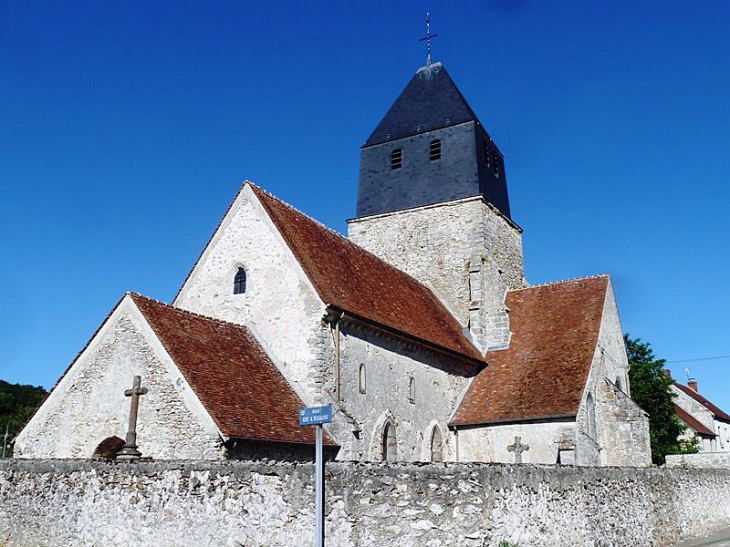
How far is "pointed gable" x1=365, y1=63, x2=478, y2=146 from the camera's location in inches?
1085

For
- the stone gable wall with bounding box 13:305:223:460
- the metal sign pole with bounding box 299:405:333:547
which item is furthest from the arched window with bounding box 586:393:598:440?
the metal sign pole with bounding box 299:405:333:547

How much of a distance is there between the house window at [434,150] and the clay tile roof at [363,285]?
503cm

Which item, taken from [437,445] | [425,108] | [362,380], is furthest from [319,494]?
[425,108]

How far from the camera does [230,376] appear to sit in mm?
14766

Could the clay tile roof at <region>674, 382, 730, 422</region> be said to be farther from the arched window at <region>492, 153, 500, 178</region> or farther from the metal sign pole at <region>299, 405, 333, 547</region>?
the metal sign pole at <region>299, 405, 333, 547</region>

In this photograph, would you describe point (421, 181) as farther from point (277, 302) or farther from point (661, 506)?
point (661, 506)

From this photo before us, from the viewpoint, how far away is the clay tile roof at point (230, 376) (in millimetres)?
13498

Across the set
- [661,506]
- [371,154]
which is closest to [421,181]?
[371,154]

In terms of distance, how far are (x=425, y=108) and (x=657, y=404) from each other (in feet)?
52.0

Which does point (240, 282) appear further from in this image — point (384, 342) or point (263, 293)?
point (384, 342)

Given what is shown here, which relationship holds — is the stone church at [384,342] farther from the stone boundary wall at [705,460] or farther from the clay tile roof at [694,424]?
the clay tile roof at [694,424]

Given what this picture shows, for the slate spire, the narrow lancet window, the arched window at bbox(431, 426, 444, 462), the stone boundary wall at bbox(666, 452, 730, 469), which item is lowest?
the stone boundary wall at bbox(666, 452, 730, 469)

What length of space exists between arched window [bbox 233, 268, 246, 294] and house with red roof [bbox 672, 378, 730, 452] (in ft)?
110

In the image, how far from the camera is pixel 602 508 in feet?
37.2
